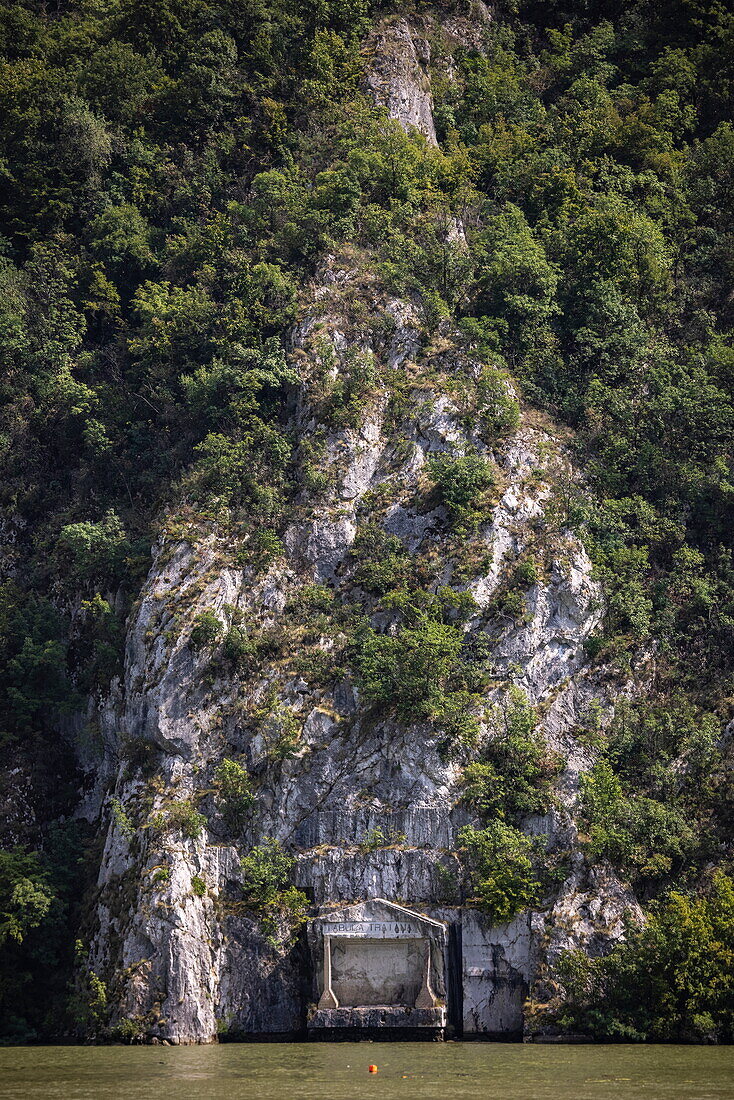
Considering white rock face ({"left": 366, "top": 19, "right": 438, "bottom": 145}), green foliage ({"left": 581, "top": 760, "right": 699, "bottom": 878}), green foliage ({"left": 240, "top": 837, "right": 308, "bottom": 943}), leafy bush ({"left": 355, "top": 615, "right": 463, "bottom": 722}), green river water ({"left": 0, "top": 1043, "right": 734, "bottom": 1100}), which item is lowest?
green river water ({"left": 0, "top": 1043, "right": 734, "bottom": 1100})

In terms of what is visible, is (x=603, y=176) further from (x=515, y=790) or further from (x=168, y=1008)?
(x=168, y=1008)

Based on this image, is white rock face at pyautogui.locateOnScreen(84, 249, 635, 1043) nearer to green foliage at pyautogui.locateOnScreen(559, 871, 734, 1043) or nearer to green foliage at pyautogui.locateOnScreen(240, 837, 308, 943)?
green foliage at pyautogui.locateOnScreen(240, 837, 308, 943)

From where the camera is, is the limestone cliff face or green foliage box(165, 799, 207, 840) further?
green foliage box(165, 799, 207, 840)

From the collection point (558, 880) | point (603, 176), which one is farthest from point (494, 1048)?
point (603, 176)

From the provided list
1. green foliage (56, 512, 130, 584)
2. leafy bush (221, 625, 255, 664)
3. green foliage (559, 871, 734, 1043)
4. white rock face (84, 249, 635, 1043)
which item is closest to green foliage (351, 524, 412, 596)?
white rock face (84, 249, 635, 1043)

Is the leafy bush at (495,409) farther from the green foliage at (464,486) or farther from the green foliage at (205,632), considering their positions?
the green foliage at (205,632)

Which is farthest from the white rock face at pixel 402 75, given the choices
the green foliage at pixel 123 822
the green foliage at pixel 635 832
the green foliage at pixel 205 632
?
the green foliage at pixel 123 822

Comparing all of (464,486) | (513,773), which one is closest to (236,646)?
(464,486)
